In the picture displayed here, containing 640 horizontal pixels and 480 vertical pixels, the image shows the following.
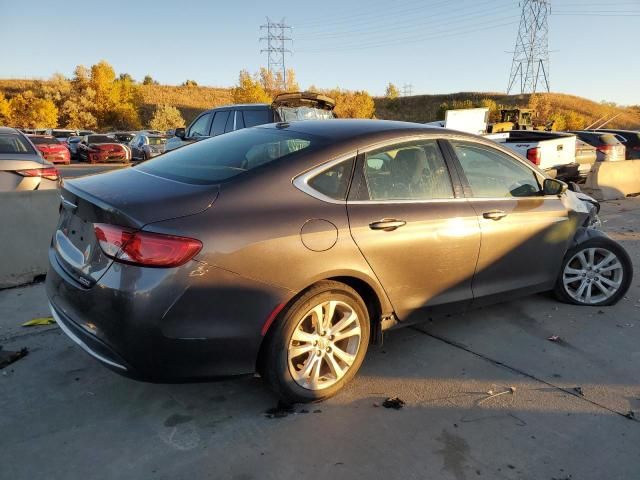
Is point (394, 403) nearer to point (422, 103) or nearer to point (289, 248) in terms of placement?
point (289, 248)

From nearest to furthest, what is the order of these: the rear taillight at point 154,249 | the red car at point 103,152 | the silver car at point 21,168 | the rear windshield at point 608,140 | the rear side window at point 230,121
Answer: the rear taillight at point 154,249 < the silver car at point 21,168 < the rear side window at point 230,121 < the rear windshield at point 608,140 < the red car at point 103,152

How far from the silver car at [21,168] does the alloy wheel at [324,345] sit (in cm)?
503

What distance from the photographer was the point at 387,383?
10.7ft

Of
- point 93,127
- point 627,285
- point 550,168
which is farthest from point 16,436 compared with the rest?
point 93,127

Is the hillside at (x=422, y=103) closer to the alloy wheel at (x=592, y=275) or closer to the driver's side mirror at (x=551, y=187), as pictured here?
the alloy wheel at (x=592, y=275)

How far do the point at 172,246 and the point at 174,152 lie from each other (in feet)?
4.77

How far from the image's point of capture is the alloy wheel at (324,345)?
289 cm

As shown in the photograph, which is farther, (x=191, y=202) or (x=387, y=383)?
(x=387, y=383)

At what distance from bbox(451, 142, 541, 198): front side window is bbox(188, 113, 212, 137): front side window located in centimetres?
781

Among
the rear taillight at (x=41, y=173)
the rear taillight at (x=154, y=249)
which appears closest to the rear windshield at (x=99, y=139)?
the rear taillight at (x=41, y=173)

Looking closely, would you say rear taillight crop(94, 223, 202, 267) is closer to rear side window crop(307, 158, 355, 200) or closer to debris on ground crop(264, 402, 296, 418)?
rear side window crop(307, 158, 355, 200)

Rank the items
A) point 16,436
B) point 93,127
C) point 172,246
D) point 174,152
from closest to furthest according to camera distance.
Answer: point 172,246, point 16,436, point 174,152, point 93,127

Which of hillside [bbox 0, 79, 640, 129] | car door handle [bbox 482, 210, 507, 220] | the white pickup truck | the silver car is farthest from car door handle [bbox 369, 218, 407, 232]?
hillside [bbox 0, 79, 640, 129]

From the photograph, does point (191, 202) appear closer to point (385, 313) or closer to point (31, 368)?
point (385, 313)
